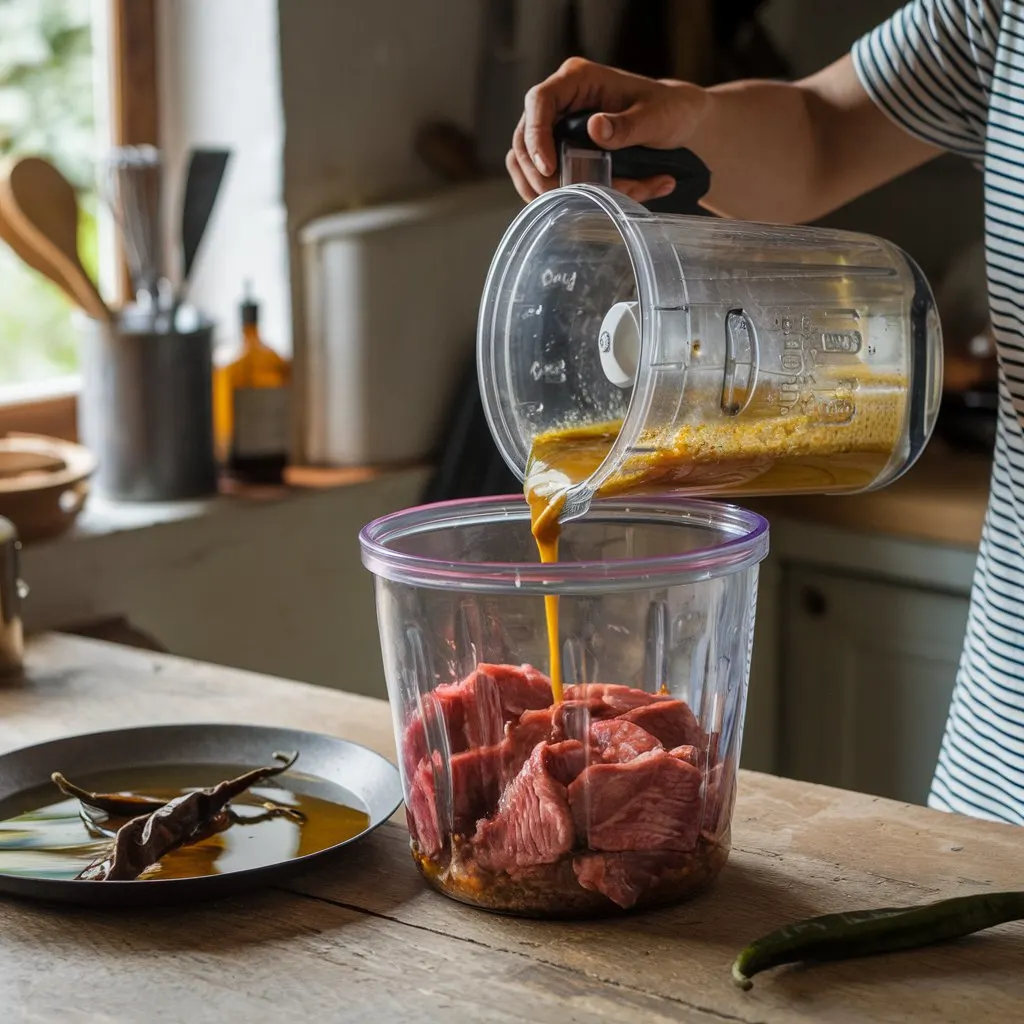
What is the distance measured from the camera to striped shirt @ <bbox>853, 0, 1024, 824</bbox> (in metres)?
1.11

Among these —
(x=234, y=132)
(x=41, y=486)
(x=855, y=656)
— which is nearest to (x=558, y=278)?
(x=41, y=486)

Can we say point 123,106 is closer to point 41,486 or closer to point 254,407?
point 254,407

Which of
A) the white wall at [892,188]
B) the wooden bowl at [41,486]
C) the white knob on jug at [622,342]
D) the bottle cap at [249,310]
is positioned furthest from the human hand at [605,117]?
the white wall at [892,188]

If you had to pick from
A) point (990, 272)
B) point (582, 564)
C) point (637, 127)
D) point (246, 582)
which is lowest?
point (246, 582)

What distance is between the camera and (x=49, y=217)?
1.66 meters

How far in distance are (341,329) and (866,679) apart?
0.85 meters

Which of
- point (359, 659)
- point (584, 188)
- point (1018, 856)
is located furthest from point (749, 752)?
point (584, 188)

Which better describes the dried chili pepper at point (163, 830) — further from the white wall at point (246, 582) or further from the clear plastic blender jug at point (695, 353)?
the white wall at point (246, 582)

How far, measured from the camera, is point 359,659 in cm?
197

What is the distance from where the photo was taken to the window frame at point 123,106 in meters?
1.90

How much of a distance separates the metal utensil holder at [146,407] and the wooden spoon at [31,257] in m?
0.05

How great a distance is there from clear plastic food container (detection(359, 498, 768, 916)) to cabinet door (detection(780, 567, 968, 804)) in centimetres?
120

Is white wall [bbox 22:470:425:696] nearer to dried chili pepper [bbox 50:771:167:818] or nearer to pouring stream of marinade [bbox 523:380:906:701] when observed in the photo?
dried chili pepper [bbox 50:771:167:818]

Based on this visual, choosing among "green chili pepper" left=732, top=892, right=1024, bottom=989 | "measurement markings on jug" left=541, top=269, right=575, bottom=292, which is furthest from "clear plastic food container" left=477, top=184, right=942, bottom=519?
"green chili pepper" left=732, top=892, right=1024, bottom=989
